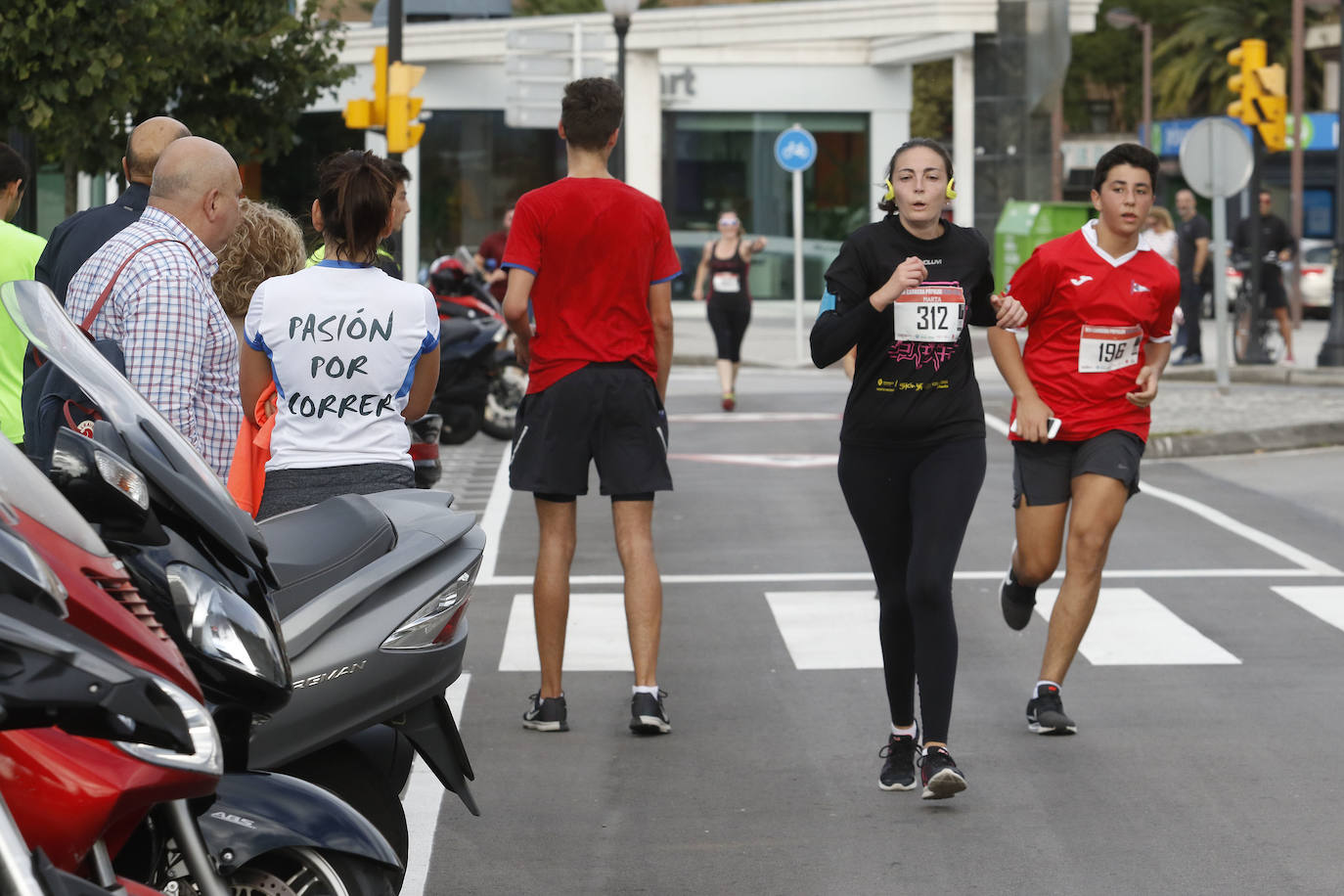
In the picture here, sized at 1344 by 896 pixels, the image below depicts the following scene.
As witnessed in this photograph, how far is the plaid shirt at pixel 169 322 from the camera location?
5082mm

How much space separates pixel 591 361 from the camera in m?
6.75

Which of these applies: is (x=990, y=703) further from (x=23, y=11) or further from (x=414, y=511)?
(x=23, y=11)

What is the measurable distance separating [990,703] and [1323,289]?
32.2 meters

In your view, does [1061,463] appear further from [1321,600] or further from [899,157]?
→ [1321,600]

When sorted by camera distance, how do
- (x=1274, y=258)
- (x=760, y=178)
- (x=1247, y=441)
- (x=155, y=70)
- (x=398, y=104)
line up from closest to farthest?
(x=155, y=70) < (x=1247, y=441) < (x=398, y=104) < (x=1274, y=258) < (x=760, y=178)

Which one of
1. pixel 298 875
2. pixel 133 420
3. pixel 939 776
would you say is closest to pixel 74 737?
pixel 133 420

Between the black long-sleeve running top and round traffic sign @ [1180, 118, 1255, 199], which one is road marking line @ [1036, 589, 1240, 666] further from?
round traffic sign @ [1180, 118, 1255, 199]

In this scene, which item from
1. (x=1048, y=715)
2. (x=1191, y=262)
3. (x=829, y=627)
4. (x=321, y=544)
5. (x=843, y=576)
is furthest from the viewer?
(x=1191, y=262)

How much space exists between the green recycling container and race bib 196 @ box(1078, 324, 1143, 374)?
25177 millimetres

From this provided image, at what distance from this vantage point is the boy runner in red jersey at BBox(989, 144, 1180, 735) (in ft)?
22.6

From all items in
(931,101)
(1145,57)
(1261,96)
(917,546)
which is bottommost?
(917,546)

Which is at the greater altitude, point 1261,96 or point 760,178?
point 1261,96

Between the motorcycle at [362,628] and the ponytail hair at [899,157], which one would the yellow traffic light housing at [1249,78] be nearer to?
the ponytail hair at [899,157]

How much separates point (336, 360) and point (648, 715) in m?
1.88
